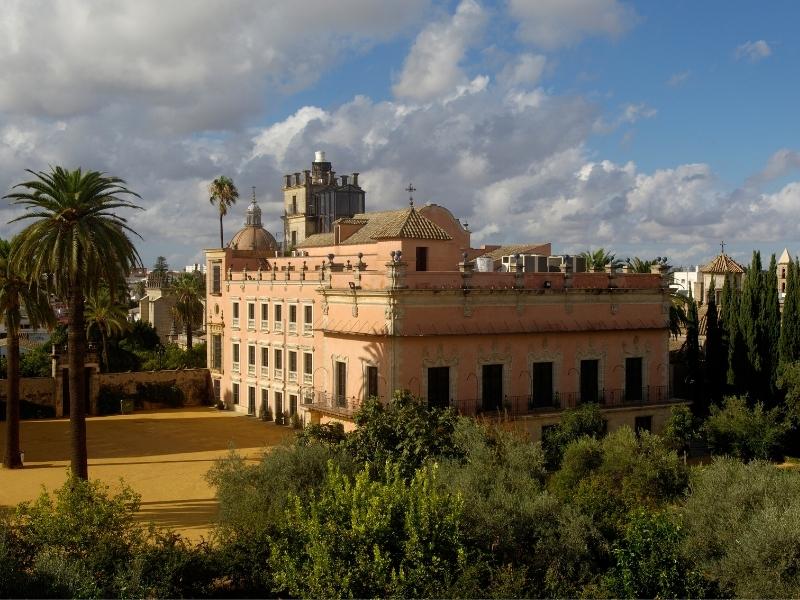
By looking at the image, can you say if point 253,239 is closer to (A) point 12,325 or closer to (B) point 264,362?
(B) point 264,362

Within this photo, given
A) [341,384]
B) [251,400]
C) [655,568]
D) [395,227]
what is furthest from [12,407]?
[655,568]

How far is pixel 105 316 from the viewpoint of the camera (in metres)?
52.3

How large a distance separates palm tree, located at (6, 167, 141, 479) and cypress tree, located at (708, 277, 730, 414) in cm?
2789

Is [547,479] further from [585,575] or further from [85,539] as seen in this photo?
[85,539]

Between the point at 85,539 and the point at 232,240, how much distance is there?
1540 inches

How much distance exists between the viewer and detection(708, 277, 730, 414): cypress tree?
40312 mm

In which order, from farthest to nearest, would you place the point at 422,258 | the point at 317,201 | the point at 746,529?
the point at 317,201 → the point at 422,258 → the point at 746,529

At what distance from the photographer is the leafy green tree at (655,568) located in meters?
17.6

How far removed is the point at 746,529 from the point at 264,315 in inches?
1297

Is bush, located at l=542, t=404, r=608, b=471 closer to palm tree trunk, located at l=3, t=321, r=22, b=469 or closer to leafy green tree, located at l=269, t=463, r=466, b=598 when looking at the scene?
leafy green tree, located at l=269, t=463, r=466, b=598

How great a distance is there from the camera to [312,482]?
70.1 feet

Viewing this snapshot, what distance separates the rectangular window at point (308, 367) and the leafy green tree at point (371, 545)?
23.5 meters

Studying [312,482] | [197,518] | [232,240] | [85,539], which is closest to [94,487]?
[85,539]

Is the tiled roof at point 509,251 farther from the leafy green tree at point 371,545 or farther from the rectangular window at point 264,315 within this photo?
the leafy green tree at point 371,545
